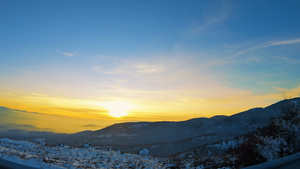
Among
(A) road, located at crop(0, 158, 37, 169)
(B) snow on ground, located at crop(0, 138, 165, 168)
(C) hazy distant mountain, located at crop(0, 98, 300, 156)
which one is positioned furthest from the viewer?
(C) hazy distant mountain, located at crop(0, 98, 300, 156)

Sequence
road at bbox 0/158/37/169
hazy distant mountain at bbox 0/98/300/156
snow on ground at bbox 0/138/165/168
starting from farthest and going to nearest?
1. hazy distant mountain at bbox 0/98/300/156
2. snow on ground at bbox 0/138/165/168
3. road at bbox 0/158/37/169

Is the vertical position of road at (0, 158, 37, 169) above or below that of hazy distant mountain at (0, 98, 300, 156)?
above

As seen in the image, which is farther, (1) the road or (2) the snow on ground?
(2) the snow on ground

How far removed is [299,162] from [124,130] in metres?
98.3

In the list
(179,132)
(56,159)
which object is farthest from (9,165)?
(179,132)

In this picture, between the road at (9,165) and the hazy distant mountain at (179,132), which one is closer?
the road at (9,165)

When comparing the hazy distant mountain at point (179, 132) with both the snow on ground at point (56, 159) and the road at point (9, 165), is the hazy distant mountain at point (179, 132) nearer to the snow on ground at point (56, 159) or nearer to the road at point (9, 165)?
the snow on ground at point (56, 159)

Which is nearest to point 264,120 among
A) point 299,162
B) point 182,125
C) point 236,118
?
point 236,118

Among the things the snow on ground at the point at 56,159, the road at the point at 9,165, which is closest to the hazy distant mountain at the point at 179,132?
the snow on ground at the point at 56,159

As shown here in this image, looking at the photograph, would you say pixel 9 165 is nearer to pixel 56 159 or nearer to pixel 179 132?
pixel 56 159

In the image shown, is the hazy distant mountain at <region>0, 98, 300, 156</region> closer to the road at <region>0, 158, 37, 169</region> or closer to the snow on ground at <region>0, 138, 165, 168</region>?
the snow on ground at <region>0, 138, 165, 168</region>

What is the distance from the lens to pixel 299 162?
298 centimetres

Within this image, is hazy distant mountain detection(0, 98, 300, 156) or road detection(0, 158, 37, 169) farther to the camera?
hazy distant mountain detection(0, 98, 300, 156)

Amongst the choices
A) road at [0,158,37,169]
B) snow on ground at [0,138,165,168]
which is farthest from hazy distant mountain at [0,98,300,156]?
road at [0,158,37,169]
